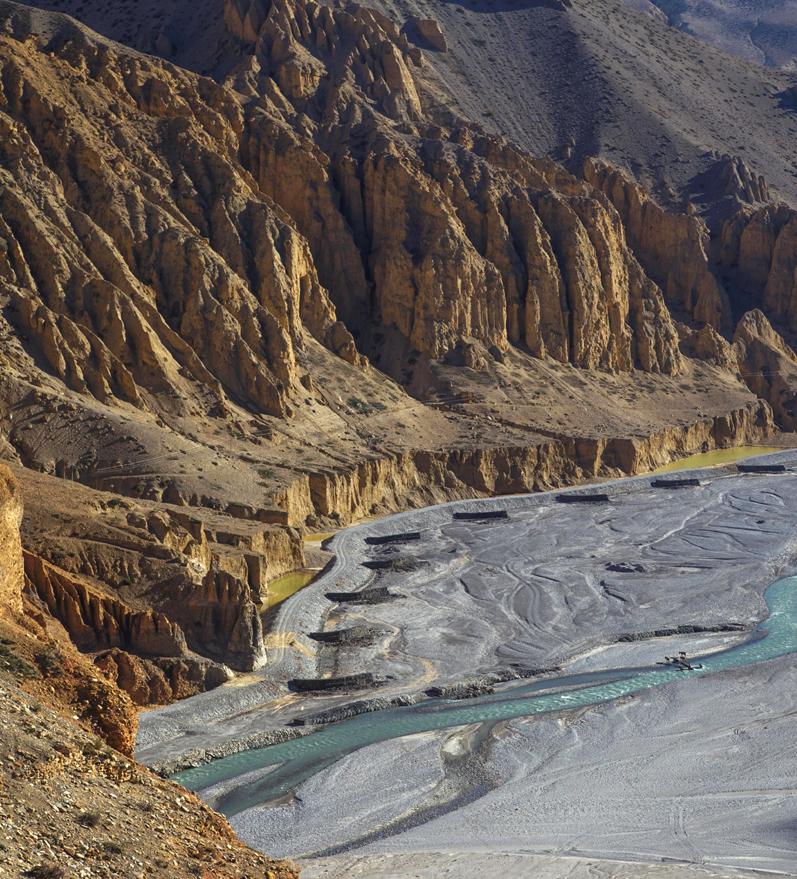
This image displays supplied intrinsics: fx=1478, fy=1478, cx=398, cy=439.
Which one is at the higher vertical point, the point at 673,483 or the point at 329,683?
the point at 329,683

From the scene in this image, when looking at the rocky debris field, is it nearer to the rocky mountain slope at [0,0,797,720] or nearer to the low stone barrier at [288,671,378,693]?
the rocky mountain slope at [0,0,797,720]

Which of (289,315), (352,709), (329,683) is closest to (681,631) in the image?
(329,683)

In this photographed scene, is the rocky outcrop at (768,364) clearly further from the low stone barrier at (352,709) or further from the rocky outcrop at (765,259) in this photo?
the low stone barrier at (352,709)

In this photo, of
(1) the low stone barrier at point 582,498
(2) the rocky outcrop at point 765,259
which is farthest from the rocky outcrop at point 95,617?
(2) the rocky outcrop at point 765,259

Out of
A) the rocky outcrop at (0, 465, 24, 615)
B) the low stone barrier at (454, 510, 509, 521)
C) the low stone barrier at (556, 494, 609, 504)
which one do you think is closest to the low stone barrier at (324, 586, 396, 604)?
the low stone barrier at (454, 510, 509, 521)

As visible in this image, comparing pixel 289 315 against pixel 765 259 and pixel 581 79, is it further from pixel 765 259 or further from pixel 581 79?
pixel 581 79

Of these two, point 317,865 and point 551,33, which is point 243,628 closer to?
point 317,865

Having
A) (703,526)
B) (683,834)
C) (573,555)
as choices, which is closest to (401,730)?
(683,834)
